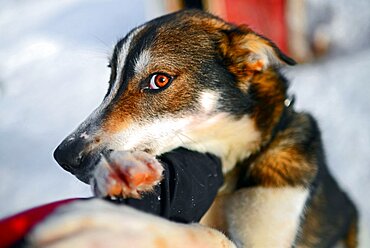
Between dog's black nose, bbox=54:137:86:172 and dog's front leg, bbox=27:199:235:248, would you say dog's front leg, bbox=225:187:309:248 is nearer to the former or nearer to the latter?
dog's black nose, bbox=54:137:86:172

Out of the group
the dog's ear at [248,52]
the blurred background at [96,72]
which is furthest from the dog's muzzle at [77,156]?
the blurred background at [96,72]

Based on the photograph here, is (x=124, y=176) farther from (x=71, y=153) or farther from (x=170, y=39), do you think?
(x=170, y=39)

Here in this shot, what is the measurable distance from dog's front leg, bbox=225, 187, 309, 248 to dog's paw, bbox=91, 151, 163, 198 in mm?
684

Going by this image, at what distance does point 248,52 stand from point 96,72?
2.60m

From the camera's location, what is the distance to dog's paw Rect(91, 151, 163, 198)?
1394 millimetres

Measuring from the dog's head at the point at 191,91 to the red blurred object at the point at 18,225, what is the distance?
0.65 meters

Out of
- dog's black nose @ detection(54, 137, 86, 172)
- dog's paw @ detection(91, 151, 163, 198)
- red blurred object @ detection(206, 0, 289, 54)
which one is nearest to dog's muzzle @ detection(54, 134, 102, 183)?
dog's black nose @ detection(54, 137, 86, 172)

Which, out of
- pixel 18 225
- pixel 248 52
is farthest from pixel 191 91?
pixel 18 225

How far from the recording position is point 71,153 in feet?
6.14

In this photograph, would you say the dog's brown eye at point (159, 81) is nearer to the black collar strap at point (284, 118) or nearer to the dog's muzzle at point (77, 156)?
the dog's muzzle at point (77, 156)

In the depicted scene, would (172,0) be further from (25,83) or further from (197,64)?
(197,64)

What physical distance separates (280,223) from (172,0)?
343 cm

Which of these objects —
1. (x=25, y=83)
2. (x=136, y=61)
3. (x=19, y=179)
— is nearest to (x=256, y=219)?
(x=136, y=61)

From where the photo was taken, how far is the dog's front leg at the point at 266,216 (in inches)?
83.4
